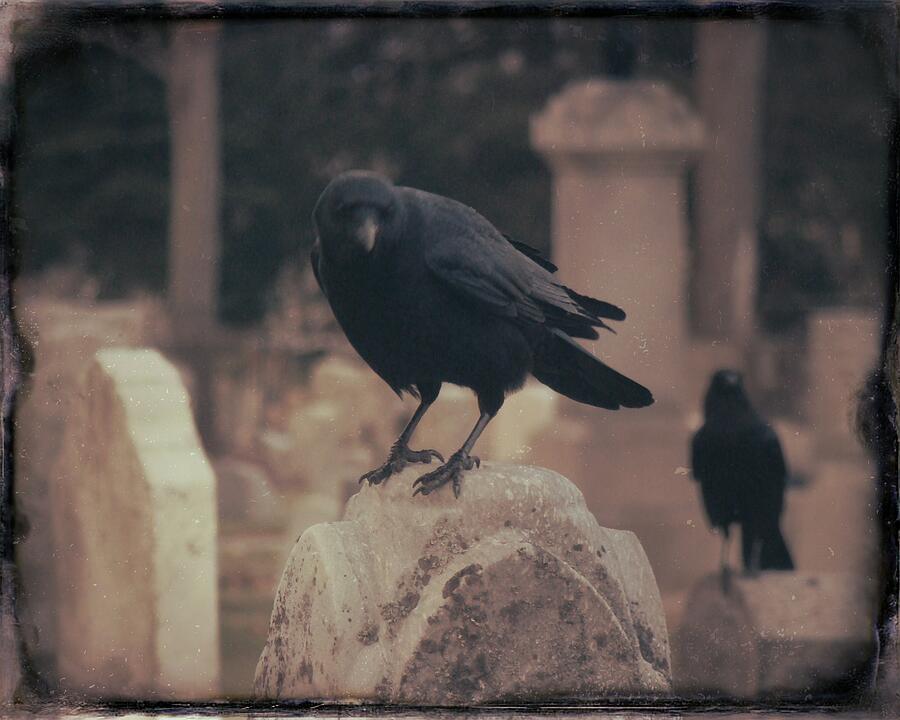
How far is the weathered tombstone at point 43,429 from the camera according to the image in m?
3.82

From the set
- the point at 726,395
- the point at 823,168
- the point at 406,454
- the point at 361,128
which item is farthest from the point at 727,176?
the point at 406,454

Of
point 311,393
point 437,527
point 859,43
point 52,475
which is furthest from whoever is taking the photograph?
point 311,393

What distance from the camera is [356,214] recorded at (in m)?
3.18

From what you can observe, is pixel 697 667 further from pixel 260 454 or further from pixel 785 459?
pixel 260 454

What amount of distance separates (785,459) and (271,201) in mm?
2163

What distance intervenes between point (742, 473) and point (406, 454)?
1380mm

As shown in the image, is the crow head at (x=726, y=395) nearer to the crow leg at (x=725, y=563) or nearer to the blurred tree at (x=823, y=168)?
the blurred tree at (x=823, y=168)

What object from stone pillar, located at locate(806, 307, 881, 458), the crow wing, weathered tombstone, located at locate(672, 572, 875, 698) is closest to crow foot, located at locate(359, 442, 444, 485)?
the crow wing

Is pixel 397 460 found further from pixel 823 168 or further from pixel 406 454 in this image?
pixel 823 168

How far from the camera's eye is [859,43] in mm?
3695

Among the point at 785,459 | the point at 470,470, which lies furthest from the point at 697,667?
the point at 470,470

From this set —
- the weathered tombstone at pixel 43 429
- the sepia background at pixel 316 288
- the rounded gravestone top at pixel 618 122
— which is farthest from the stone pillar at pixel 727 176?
the weathered tombstone at pixel 43 429

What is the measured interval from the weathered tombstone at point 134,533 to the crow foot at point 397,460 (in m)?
0.78

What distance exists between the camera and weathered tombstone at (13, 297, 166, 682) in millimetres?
3824
